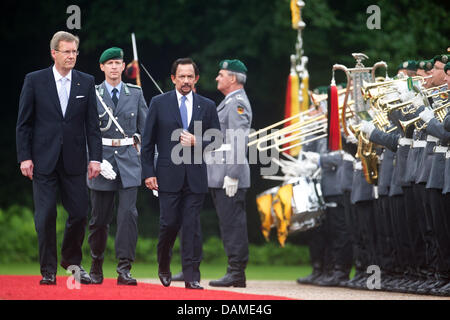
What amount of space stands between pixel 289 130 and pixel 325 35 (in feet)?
24.2

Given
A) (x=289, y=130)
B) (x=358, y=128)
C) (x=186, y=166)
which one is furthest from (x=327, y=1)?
(x=186, y=166)

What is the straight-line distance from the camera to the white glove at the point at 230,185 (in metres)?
11.3

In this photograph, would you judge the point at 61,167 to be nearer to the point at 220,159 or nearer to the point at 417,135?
the point at 220,159

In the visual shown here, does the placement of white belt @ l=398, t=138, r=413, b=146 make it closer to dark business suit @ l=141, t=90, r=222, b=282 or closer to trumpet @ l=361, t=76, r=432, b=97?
trumpet @ l=361, t=76, r=432, b=97

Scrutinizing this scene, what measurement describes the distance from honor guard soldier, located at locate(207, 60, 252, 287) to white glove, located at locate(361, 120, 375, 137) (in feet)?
3.98

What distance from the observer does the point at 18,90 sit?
21.2m

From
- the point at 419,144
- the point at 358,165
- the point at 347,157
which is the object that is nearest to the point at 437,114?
the point at 419,144

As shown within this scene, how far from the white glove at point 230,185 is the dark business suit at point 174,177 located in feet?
5.80

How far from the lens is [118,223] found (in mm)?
10016

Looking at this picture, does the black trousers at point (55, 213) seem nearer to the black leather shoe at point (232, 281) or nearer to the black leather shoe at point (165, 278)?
the black leather shoe at point (165, 278)

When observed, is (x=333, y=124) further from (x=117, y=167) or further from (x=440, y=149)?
(x=117, y=167)

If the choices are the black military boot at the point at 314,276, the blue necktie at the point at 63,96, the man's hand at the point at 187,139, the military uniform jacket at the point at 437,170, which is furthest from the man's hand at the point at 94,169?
the black military boot at the point at 314,276

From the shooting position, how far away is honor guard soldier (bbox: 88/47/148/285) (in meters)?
9.98

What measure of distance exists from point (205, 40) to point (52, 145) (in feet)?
39.1
